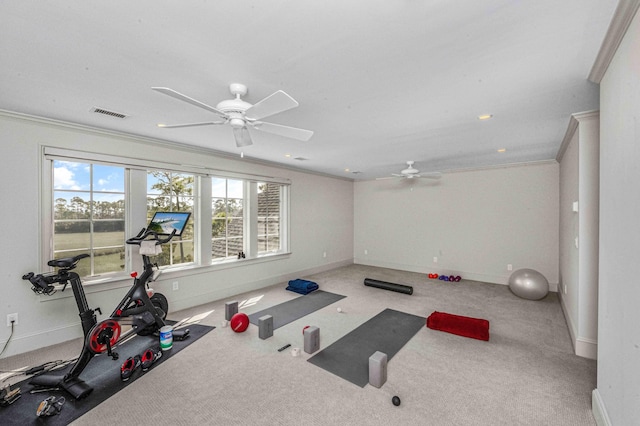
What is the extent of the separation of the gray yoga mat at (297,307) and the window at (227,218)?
138cm

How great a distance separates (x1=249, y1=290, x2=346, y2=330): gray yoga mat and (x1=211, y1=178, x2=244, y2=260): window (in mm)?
1379

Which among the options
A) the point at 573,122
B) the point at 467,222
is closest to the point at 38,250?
the point at 573,122

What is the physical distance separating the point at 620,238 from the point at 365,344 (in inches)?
92.5

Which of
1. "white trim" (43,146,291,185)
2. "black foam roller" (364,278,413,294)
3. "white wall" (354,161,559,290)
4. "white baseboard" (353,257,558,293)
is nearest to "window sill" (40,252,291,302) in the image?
"white trim" (43,146,291,185)

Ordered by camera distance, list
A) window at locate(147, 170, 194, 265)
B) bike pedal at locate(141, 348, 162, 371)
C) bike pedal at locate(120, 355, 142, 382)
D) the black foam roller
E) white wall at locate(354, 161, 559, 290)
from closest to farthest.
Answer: bike pedal at locate(120, 355, 142, 382) → bike pedal at locate(141, 348, 162, 371) → window at locate(147, 170, 194, 265) → the black foam roller → white wall at locate(354, 161, 559, 290)

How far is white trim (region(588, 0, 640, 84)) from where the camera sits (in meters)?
1.31

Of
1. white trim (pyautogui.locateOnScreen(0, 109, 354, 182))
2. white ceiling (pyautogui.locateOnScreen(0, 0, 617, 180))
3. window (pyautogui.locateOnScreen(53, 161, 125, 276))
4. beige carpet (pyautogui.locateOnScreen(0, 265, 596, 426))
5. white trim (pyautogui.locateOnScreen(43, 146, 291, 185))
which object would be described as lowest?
beige carpet (pyautogui.locateOnScreen(0, 265, 596, 426))

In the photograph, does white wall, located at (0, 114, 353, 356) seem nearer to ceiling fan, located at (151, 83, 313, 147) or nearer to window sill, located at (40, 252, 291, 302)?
window sill, located at (40, 252, 291, 302)

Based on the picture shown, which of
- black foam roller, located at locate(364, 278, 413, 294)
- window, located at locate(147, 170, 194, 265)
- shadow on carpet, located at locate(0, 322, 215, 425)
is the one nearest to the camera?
shadow on carpet, located at locate(0, 322, 215, 425)

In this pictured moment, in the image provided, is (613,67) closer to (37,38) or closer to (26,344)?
(37,38)

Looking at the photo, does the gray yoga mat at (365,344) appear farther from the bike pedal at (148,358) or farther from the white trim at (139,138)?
the white trim at (139,138)

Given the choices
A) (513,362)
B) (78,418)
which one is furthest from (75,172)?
(513,362)

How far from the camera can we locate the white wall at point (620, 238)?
4.31 feet

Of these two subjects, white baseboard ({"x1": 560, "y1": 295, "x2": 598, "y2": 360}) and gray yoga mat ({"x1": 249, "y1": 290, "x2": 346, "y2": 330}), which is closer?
white baseboard ({"x1": 560, "y1": 295, "x2": 598, "y2": 360})
